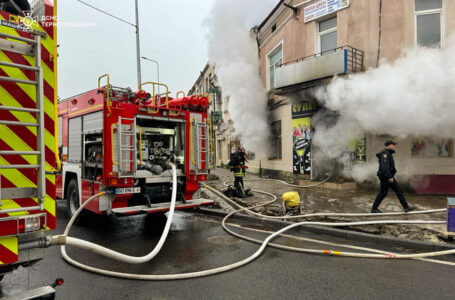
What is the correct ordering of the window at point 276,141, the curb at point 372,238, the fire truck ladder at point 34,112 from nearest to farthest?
the fire truck ladder at point 34,112
the curb at point 372,238
the window at point 276,141

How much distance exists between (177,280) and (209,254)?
41.0 inches

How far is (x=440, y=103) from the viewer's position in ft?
27.9

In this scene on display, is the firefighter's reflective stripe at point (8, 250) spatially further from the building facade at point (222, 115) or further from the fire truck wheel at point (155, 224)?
the building facade at point (222, 115)

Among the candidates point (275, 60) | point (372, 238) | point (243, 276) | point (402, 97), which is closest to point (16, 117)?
point (243, 276)

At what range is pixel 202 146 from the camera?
6.94 m

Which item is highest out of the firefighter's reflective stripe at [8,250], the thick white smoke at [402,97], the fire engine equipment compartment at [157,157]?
the thick white smoke at [402,97]

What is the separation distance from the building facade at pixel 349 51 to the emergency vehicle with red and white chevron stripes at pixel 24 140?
9.66 metres

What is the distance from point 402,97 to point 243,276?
7333 millimetres

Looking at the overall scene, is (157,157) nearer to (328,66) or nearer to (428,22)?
(328,66)

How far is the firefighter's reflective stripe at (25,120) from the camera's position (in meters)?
2.46

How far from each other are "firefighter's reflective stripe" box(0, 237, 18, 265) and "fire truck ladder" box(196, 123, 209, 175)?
178 inches

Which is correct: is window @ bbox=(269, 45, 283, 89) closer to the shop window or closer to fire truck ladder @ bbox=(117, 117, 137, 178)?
the shop window

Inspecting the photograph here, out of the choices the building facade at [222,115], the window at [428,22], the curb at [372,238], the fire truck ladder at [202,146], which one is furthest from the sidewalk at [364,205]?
the building facade at [222,115]

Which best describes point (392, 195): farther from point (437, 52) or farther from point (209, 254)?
point (209, 254)
